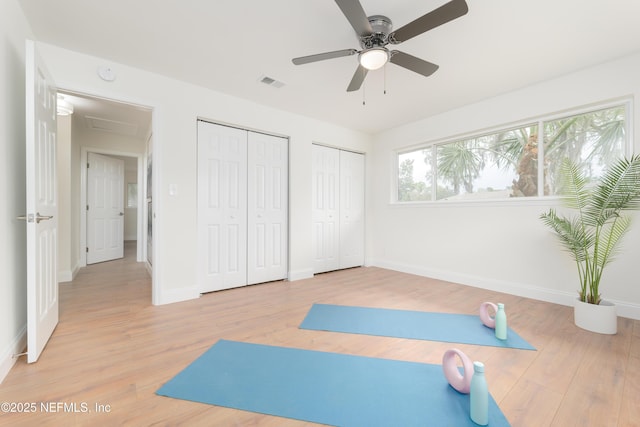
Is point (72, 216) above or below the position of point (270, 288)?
above

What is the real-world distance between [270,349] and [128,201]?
9256mm

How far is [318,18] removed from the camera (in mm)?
2059

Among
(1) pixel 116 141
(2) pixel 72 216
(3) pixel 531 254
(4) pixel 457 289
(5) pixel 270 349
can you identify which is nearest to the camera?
(5) pixel 270 349

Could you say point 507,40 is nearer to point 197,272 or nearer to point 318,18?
point 318,18

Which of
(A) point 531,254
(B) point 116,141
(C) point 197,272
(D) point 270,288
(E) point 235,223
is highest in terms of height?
(B) point 116,141

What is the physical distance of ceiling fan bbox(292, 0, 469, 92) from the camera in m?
1.61

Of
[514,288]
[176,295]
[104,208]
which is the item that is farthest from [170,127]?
[514,288]

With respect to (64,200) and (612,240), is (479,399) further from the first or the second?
(64,200)

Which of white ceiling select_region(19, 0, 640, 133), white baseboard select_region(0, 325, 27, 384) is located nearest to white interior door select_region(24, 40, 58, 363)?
white baseboard select_region(0, 325, 27, 384)

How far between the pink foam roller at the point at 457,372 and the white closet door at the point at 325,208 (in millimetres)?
2978

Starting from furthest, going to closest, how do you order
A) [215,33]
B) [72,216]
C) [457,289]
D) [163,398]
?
[72,216] < [457,289] < [215,33] < [163,398]

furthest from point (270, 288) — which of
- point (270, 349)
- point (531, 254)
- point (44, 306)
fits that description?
point (531, 254)

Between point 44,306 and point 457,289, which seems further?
point 457,289

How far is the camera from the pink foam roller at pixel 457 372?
142 centimetres
